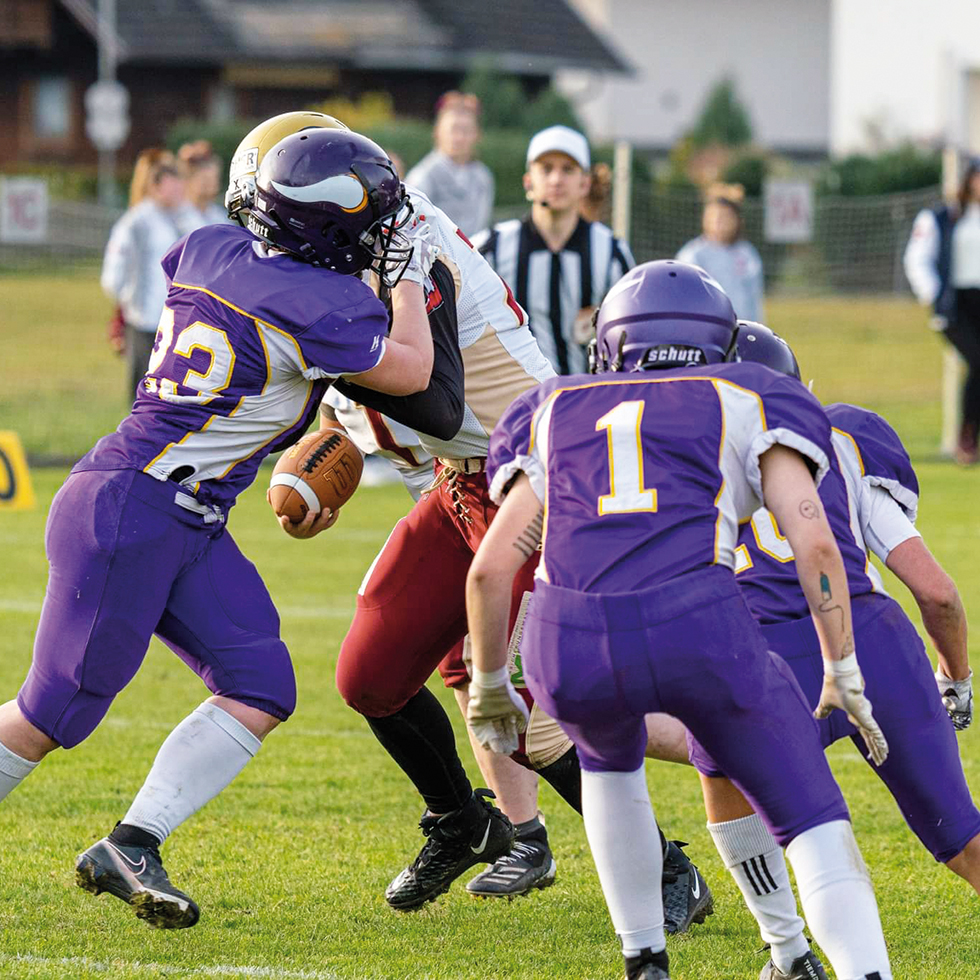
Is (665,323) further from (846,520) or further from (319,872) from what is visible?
(319,872)

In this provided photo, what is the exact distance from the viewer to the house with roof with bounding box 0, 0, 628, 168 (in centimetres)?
3488

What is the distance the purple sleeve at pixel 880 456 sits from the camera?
3480 millimetres

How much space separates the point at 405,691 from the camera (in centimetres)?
414

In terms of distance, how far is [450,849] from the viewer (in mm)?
4191

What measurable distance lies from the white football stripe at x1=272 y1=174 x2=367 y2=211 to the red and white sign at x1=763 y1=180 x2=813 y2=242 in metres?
11.4

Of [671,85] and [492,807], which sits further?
[671,85]

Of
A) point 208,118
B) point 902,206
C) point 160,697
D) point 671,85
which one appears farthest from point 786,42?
point 160,697

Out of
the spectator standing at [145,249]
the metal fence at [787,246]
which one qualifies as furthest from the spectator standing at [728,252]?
the metal fence at [787,246]

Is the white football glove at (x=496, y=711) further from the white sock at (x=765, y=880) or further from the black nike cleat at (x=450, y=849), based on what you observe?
the black nike cleat at (x=450, y=849)

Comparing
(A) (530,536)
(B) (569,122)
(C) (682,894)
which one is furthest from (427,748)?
(B) (569,122)

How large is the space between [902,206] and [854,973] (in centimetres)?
1719

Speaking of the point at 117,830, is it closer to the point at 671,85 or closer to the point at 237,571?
the point at 237,571

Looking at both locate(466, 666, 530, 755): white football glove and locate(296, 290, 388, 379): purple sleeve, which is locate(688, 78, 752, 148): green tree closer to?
locate(296, 290, 388, 379): purple sleeve

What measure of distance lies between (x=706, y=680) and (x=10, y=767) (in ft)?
5.19
